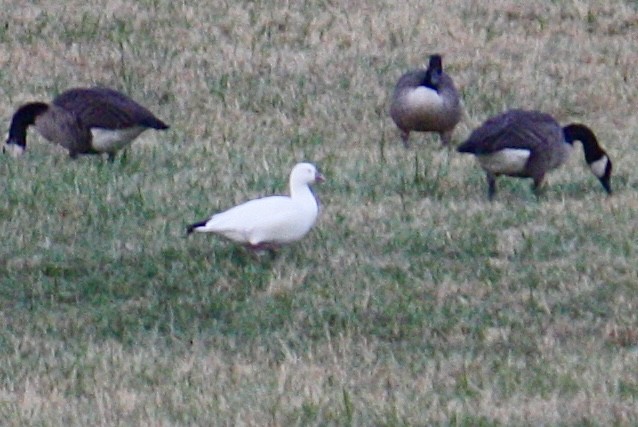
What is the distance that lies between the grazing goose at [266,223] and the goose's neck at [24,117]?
365 centimetres

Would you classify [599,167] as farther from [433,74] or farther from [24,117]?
[24,117]

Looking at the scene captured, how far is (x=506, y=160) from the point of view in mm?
10195

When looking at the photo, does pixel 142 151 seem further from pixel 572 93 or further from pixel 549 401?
pixel 549 401

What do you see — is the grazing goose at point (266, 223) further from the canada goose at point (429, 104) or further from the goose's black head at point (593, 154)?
the canada goose at point (429, 104)

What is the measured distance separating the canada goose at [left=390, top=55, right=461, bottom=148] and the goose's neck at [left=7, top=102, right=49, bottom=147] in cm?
303

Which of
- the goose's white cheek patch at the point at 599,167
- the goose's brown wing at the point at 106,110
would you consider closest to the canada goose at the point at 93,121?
the goose's brown wing at the point at 106,110

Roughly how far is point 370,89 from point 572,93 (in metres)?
2.02

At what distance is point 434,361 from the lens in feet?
23.2

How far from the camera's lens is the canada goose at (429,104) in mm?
12828

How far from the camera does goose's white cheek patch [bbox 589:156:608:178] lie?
1064 cm

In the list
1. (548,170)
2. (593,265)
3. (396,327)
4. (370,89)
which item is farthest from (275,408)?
(370,89)

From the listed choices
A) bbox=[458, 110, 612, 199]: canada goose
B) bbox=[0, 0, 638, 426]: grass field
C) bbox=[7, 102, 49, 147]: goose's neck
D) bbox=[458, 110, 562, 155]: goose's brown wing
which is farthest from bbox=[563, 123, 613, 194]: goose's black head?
bbox=[7, 102, 49, 147]: goose's neck

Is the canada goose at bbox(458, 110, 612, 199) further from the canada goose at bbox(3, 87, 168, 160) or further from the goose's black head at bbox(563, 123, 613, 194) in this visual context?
the canada goose at bbox(3, 87, 168, 160)

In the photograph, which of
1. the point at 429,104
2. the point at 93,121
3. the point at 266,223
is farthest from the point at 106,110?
the point at 266,223
